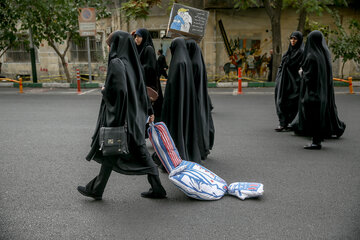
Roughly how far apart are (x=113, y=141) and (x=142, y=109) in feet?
1.88

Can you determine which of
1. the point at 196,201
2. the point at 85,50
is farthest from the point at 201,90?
the point at 85,50

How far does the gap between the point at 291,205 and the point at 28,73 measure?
67.7ft

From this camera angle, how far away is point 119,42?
372 cm

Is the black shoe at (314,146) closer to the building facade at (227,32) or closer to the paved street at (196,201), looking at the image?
the paved street at (196,201)

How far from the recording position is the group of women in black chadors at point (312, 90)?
6.03 meters

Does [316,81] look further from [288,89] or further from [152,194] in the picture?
[152,194]

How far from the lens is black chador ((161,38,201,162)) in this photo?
15.0 ft

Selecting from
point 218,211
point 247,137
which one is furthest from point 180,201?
point 247,137

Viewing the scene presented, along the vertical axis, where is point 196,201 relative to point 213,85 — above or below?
below

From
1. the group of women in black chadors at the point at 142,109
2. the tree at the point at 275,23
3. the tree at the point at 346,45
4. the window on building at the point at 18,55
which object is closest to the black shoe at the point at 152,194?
the group of women in black chadors at the point at 142,109

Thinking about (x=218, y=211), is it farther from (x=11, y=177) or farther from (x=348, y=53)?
(x=348, y=53)

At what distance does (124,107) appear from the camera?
3625mm

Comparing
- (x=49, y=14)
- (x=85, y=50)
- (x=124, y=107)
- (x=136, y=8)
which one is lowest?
(x=124, y=107)

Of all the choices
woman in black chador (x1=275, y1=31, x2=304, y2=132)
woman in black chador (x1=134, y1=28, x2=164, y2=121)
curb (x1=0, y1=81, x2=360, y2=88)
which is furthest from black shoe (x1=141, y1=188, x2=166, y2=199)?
curb (x1=0, y1=81, x2=360, y2=88)
